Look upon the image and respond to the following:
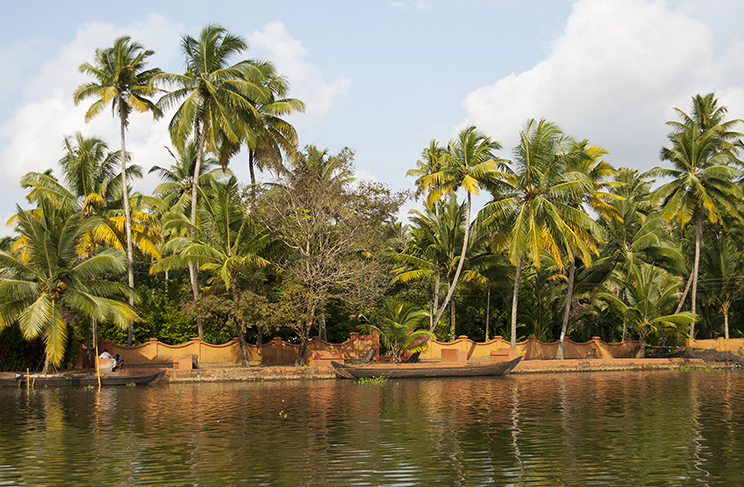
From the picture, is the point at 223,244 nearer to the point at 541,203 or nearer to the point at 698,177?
the point at 541,203

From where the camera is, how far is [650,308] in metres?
29.1

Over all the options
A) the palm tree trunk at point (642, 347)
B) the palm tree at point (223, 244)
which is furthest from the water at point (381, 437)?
the palm tree trunk at point (642, 347)

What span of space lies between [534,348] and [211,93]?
20271 mm

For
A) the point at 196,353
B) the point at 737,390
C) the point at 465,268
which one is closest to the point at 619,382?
the point at 737,390

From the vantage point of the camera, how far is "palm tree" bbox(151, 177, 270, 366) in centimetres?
2407

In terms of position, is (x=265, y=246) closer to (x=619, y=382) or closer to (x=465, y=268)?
(x=465, y=268)

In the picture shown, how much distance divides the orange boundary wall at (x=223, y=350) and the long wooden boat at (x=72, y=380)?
3073 millimetres

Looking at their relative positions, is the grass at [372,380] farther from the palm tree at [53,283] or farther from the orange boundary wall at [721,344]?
the orange boundary wall at [721,344]

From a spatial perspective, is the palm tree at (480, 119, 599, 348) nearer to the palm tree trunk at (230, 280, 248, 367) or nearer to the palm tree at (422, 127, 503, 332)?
the palm tree at (422, 127, 503, 332)

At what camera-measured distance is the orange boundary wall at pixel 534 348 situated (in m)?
29.5

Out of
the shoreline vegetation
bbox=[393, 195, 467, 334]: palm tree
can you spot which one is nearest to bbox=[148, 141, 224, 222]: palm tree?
the shoreline vegetation

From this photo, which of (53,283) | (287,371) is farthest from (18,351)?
(287,371)

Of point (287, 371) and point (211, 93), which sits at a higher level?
point (211, 93)

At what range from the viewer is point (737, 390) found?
18.2 metres
